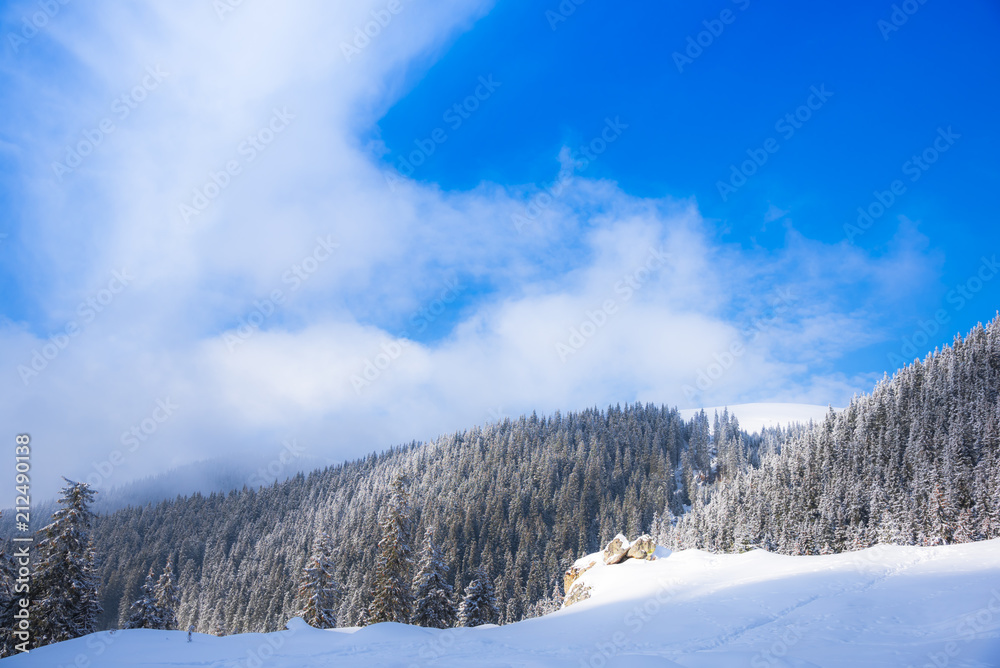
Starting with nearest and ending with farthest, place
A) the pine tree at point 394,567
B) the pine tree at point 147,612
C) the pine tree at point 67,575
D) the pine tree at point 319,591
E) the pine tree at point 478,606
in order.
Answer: the pine tree at point 67,575
the pine tree at point 394,567
the pine tree at point 319,591
the pine tree at point 147,612
the pine tree at point 478,606

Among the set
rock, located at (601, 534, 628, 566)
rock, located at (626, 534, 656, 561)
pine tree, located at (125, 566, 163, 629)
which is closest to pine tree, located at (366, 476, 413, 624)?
pine tree, located at (125, 566, 163, 629)

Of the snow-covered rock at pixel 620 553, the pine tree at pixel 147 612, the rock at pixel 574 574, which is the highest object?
the snow-covered rock at pixel 620 553

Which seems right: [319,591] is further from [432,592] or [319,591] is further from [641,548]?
[641,548]

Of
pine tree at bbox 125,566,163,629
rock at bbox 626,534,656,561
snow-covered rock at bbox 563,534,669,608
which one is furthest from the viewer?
rock at bbox 626,534,656,561

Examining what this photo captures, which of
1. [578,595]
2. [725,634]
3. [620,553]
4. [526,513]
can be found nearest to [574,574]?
[620,553]

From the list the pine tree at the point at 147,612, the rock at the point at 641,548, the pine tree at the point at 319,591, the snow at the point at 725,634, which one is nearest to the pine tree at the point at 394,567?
the pine tree at the point at 319,591

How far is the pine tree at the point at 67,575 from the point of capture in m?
25.3

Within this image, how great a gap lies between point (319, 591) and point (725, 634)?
27764 mm

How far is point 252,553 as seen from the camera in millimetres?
142625

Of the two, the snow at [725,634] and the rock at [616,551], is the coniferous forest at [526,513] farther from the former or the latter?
the snow at [725,634]

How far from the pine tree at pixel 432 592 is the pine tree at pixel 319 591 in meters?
6.11

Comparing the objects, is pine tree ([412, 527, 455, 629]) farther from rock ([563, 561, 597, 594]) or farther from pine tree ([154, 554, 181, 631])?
pine tree ([154, 554, 181, 631])

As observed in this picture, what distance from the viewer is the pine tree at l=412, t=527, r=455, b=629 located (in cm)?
3228

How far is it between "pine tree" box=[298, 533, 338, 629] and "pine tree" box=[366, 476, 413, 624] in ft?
9.89
